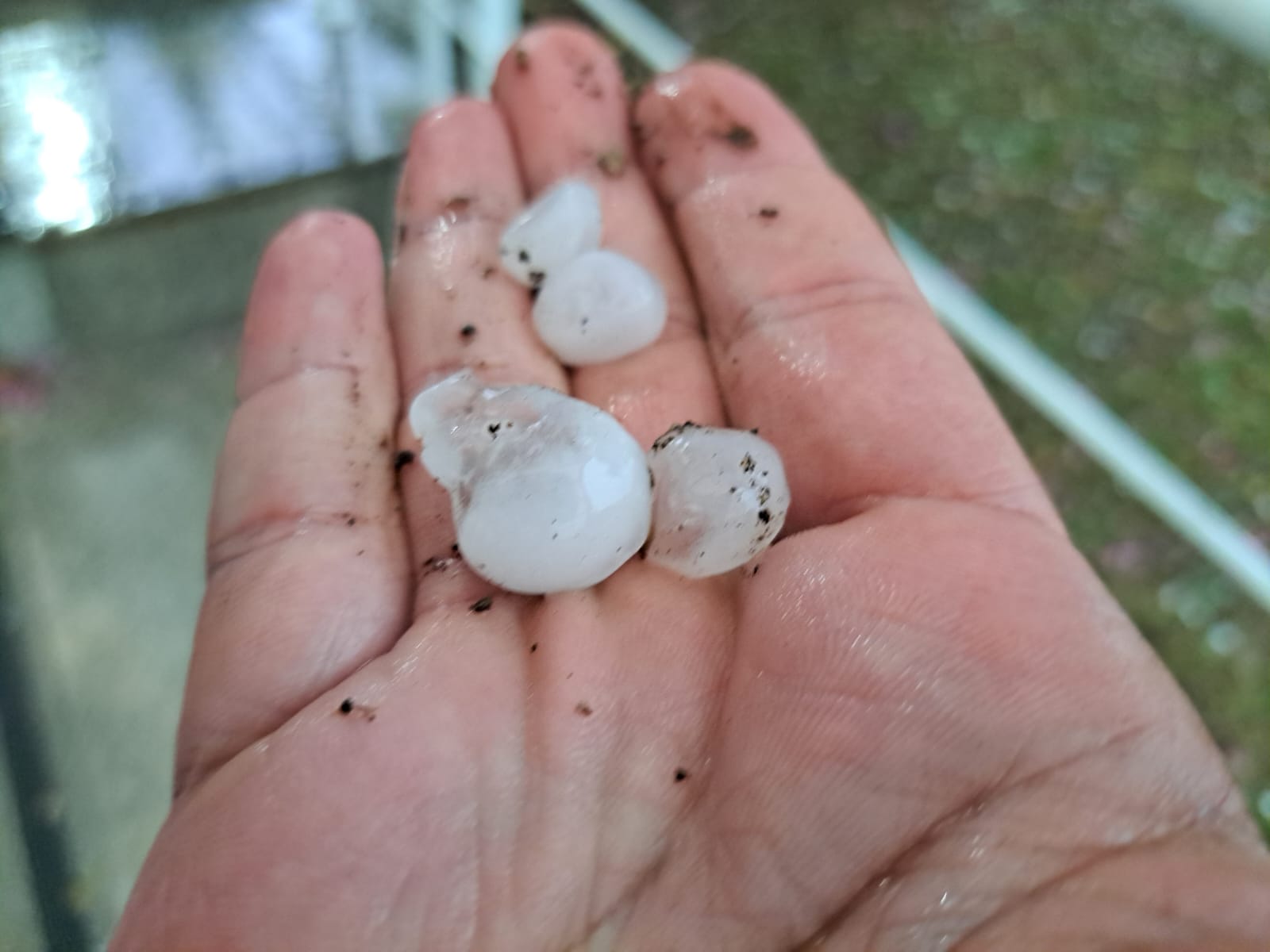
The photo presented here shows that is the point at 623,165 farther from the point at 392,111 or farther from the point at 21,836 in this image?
the point at 21,836

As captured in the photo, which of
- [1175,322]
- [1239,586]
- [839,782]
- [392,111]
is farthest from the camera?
[392,111]

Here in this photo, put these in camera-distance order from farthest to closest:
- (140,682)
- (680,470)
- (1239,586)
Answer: (1239,586)
(140,682)
(680,470)

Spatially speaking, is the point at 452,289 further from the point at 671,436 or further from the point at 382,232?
the point at 382,232

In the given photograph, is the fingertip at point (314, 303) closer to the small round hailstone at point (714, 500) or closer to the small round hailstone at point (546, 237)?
the small round hailstone at point (546, 237)

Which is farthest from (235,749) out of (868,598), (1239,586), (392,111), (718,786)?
(392,111)

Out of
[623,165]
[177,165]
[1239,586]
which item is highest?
[623,165]

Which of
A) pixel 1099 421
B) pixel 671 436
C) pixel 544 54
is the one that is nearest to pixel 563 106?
pixel 544 54
